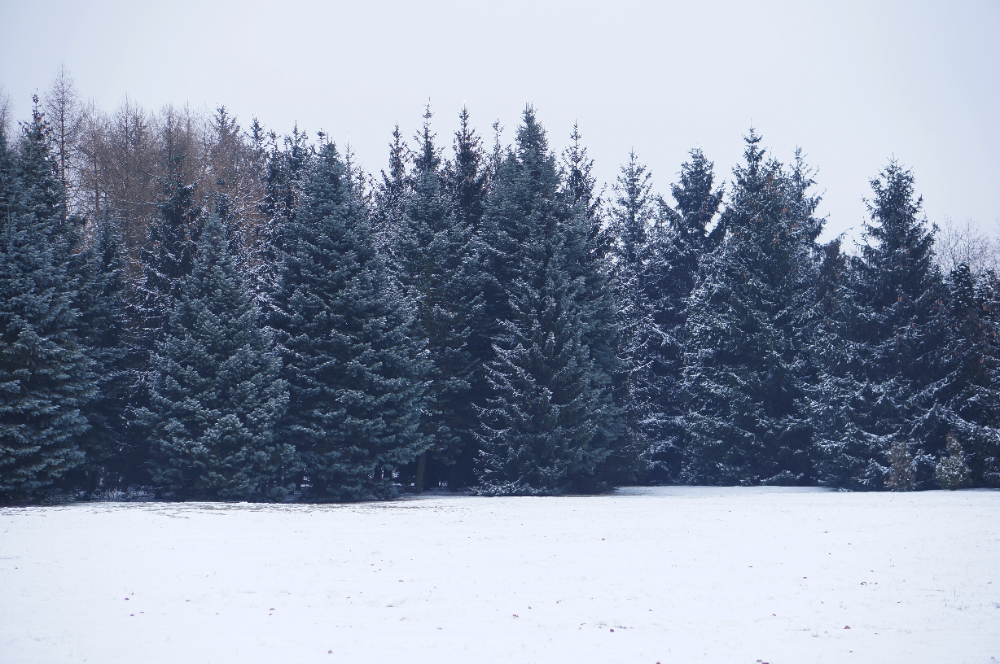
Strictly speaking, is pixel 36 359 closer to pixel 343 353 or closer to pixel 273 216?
pixel 343 353

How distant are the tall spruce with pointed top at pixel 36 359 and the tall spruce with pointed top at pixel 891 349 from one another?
105 ft

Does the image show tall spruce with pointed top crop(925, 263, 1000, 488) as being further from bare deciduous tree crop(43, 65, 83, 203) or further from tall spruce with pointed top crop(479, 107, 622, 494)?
bare deciduous tree crop(43, 65, 83, 203)

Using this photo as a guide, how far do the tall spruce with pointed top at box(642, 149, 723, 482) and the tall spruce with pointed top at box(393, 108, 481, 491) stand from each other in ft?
43.6

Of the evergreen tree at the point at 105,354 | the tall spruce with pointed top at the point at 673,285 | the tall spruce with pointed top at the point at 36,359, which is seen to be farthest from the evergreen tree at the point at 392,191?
the tall spruce with pointed top at the point at 36,359

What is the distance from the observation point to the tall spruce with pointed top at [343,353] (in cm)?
3155

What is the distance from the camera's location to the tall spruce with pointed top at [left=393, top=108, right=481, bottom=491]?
36.3 m

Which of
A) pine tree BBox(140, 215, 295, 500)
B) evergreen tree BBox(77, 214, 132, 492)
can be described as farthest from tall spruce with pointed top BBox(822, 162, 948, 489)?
evergreen tree BBox(77, 214, 132, 492)

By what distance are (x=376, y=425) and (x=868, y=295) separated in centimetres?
2426

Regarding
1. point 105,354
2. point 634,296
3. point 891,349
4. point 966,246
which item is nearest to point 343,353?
point 105,354

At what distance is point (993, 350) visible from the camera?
34.1 metres

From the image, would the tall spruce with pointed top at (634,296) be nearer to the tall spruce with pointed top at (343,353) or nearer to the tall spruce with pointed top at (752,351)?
the tall spruce with pointed top at (752,351)

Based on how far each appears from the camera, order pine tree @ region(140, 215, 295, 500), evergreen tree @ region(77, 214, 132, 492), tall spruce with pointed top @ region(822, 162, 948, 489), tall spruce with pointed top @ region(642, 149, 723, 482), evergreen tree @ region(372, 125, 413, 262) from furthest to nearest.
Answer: tall spruce with pointed top @ region(642, 149, 723, 482)
evergreen tree @ region(372, 125, 413, 262)
tall spruce with pointed top @ region(822, 162, 948, 489)
evergreen tree @ region(77, 214, 132, 492)
pine tree @ region(140, 215, 295, 500)

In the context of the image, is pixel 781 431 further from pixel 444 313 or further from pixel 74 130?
pixel 74 130

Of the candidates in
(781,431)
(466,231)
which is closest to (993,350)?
(781,431)
